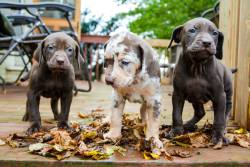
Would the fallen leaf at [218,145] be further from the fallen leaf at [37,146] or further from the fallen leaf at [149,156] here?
the fallen leaf at [37,146]

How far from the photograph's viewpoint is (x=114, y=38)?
91.3 inches

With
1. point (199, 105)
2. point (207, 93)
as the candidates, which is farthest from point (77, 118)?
point (207, 93)

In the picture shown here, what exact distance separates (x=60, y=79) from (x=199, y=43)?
3.59ft

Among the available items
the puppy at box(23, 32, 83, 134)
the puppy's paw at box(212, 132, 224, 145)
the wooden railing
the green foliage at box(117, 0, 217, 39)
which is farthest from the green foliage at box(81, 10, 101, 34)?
the puppy's paw at box(212, 132, 224, 145)

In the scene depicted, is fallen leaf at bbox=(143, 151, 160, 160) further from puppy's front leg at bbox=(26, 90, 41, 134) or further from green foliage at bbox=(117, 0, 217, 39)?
green foliage at bbox=(117, 0, 217, 39)

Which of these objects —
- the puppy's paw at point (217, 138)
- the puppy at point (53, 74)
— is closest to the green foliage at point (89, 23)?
the puppy at point (53, 74)

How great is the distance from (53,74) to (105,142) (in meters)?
0.75

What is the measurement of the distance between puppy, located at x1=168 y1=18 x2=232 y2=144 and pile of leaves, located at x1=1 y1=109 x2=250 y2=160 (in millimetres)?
119

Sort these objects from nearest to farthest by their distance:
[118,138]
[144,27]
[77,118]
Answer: [118,138] → [77,118] → [144,27]

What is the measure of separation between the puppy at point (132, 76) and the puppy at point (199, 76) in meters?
0.24

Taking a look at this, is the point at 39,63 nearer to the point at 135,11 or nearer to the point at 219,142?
the point at 219,142

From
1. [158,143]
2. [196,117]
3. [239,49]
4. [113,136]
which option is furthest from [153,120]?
[239,49]

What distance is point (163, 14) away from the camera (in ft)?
57.6

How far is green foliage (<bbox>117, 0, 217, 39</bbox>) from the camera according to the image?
651 inches
